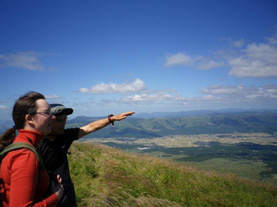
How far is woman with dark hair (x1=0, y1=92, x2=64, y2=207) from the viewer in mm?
1667

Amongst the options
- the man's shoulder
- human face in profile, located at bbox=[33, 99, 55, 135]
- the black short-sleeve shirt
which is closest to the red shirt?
human face in profile, located at bbox=[33, 99, 55, 135]

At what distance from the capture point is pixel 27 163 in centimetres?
170

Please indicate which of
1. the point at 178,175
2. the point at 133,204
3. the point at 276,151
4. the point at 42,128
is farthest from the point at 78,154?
the point at 276,151

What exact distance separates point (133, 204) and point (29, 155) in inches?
152

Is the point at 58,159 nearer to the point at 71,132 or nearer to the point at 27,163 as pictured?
the point at 71,132

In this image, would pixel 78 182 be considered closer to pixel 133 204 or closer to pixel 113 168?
pixel 113 168

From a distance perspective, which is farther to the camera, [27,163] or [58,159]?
[58,159]

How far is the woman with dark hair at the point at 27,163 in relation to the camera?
1.67 m

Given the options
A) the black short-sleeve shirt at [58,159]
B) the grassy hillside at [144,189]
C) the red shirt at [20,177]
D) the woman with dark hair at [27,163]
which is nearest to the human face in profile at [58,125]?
the black short-sleeve shirt at [58,159]

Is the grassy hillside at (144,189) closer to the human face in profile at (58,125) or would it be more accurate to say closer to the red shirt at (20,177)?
the human face in profile at (58,125)

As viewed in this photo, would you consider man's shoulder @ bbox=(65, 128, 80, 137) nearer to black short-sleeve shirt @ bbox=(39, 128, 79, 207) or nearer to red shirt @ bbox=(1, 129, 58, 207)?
black short-sleeve shirt @ bbox=(39, 128, 79, 207)

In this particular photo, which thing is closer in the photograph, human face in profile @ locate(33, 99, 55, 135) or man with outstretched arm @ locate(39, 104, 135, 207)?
human face in profile @ locate(33, 99, 55, 135)

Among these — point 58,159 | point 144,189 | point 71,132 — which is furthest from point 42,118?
point 144,189

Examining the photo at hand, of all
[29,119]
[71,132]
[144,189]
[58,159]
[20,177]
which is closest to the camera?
[20,177]
